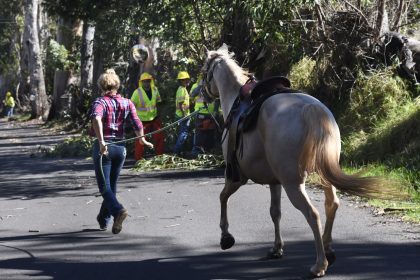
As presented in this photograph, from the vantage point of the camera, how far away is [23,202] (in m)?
13.1

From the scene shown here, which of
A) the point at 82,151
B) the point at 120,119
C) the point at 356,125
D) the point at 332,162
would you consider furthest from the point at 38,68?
the point at 332,162

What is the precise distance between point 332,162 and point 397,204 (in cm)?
394

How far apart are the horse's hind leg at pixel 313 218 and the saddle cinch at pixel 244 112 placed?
89 cm

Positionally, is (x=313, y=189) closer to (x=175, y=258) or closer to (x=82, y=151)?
(x=175, y=258)

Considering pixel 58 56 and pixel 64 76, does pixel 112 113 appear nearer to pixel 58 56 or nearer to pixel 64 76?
pixel 58 56

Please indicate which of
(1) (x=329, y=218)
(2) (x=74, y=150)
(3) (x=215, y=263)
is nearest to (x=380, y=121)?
(1) (x=329, y=218)

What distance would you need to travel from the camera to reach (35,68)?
165 feet

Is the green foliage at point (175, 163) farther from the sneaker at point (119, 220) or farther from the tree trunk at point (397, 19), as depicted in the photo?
the sneaker at point (119, 220)

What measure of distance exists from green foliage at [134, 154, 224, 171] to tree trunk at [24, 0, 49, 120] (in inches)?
1310

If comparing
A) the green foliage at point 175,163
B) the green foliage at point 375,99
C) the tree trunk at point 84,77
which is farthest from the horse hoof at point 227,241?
the tree trunk at point 84,77

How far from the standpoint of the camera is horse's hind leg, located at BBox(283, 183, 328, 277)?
6.91 meters

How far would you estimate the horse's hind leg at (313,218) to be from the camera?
6.91 metres

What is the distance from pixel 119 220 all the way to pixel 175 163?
7655 mm

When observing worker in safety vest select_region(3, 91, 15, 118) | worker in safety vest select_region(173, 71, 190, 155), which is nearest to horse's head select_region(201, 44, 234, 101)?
worker in safety vest select_region(173, 71, 190, 155)
